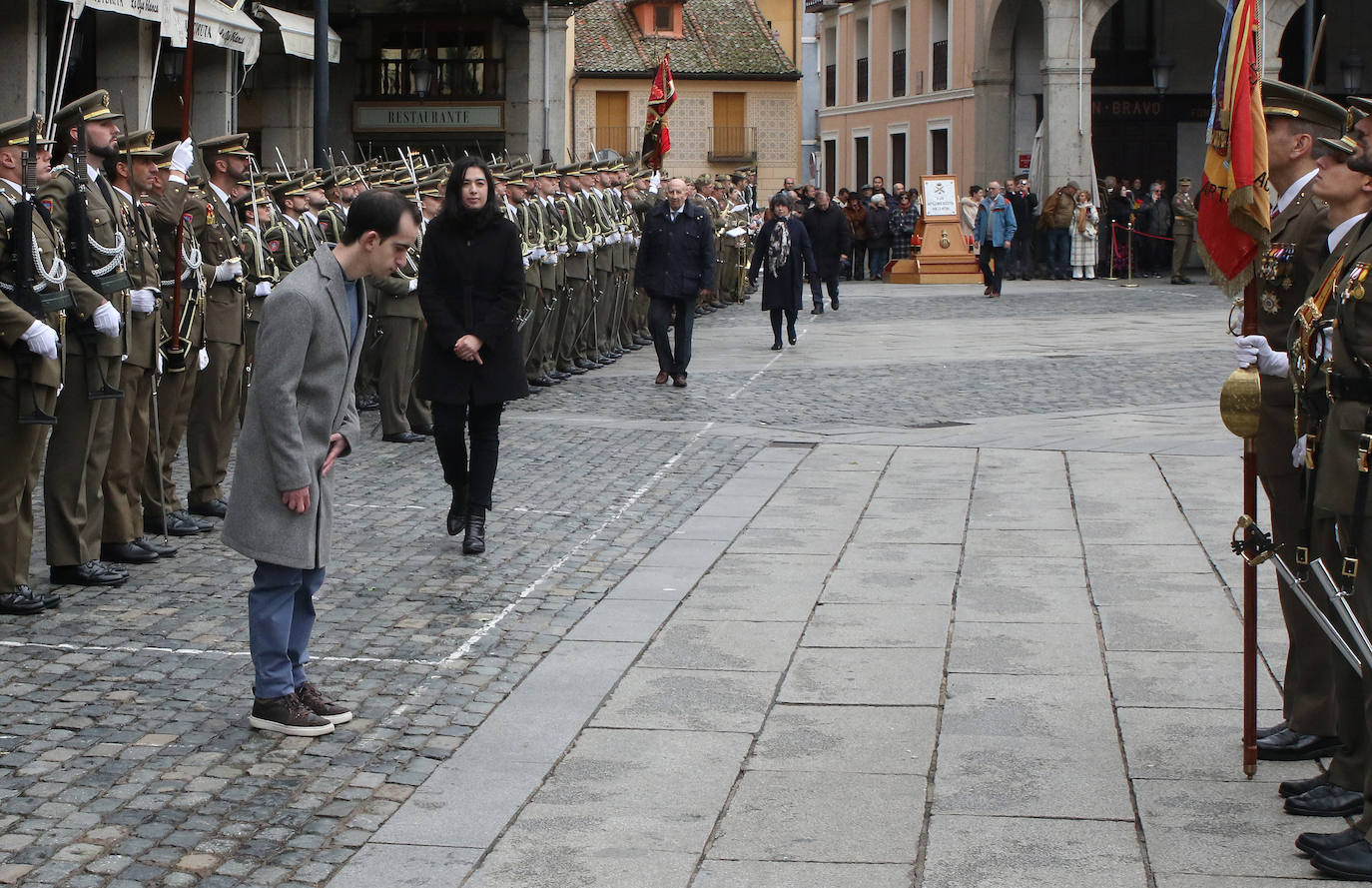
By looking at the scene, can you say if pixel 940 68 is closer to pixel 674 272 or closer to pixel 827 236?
pixel 827 236

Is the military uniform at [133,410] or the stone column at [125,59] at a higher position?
the stone column at [125,59]

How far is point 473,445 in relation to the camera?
30.3 ft

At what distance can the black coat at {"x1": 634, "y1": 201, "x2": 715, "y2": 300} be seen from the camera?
1680cm

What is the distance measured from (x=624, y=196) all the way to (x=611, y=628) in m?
14.4

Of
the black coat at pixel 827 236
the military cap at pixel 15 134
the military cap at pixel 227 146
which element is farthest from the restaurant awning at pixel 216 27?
the military cap at pixel 15 134

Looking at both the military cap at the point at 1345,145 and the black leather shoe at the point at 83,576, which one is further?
the black leather shoe at the point at 83,576

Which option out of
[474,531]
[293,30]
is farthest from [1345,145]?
[293,30]

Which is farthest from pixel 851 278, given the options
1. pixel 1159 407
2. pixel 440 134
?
pixel 1159 407

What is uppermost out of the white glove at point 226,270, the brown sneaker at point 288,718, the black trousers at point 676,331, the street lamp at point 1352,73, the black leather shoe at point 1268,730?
the street lamp at point 1352,73

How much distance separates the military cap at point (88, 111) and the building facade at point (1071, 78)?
2435 centimetres

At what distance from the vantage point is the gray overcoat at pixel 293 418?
19.2 ft

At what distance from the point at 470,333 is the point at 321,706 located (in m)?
3.36

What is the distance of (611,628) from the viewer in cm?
741

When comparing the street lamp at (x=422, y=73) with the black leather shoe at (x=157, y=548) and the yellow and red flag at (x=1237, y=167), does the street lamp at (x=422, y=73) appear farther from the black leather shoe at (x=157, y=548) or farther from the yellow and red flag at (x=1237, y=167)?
the yellow and red flag at (x=1237, y=167)
